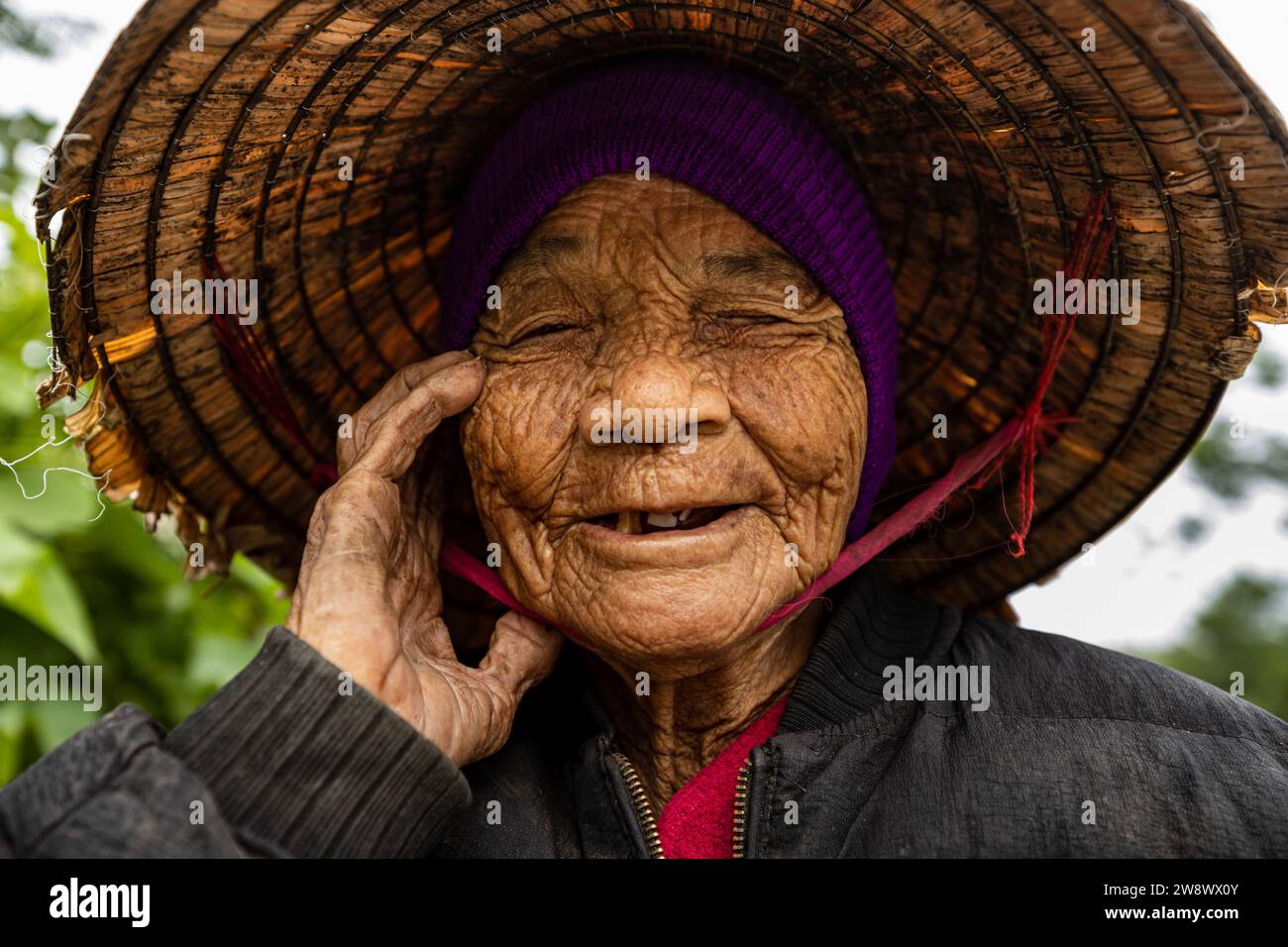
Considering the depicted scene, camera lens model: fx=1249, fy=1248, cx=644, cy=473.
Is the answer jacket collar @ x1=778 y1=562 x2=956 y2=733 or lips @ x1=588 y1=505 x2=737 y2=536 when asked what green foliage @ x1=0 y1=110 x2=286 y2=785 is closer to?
lips @ x1=588 y1=505 x2=737 y2=536

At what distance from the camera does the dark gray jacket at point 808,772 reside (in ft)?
5.56

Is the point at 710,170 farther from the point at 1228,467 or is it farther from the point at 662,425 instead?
the point at 1228,467

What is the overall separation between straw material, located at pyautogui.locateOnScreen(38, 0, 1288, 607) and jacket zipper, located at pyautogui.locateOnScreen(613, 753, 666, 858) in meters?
0.68

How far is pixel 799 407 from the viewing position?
209 centimetres

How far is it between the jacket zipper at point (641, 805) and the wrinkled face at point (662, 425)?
0.24 metres

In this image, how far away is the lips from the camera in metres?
2.08

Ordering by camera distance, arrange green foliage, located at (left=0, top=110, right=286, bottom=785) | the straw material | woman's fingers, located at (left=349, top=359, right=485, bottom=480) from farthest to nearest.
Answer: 1. green foliage, located at (left=0, top=110, right=286, bottom=785)
2. woman's fingers, located at (left=349, top=359, right=485, bottom=480)
3. the straw material

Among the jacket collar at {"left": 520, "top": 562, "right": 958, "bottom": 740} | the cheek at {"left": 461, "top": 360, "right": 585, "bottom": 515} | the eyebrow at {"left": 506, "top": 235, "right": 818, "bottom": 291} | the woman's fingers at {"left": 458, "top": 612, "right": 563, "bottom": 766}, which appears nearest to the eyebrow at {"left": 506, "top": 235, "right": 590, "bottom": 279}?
the eyebrow at {"left": 506, "top": 235, "right": 818, "bottom": 291}

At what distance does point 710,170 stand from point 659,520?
60 cm

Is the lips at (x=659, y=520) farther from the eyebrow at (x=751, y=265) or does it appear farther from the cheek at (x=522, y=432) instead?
the eyebrow at (x=751, y=265)

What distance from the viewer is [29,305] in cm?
362
